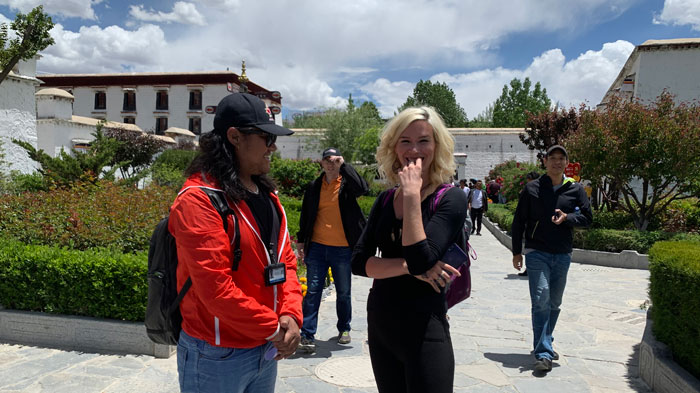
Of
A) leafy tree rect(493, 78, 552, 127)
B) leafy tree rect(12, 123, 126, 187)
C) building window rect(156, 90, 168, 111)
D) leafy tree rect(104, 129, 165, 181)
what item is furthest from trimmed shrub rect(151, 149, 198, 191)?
leafy tree rect(493, 78, 552, 127)

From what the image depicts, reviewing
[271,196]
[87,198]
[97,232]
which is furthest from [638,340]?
[87,198]

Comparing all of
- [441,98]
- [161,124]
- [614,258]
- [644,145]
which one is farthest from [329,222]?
[441,98]

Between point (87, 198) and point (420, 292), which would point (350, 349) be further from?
point (87, 198)

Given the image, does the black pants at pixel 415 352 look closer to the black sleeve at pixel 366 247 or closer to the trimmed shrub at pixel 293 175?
the black sleeve at pixel 366 247

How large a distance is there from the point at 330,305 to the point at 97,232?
317 cm

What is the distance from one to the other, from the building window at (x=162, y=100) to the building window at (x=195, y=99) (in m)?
2.90

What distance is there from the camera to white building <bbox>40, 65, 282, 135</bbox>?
45469 mm

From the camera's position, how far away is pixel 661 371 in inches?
147

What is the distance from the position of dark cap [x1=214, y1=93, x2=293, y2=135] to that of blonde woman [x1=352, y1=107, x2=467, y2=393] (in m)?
0.63

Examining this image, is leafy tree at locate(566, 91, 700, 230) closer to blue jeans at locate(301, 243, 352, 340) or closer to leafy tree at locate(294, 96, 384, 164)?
blue jeans at locate(301, 243, 352, 340)

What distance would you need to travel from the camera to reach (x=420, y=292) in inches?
81.8

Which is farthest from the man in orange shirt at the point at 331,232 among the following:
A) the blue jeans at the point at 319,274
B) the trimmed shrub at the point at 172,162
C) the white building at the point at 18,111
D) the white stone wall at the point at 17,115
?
the white building at the point at 18,111

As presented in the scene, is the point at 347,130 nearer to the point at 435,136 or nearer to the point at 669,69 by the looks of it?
the point at 669,69

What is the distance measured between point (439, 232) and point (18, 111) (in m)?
21.0
